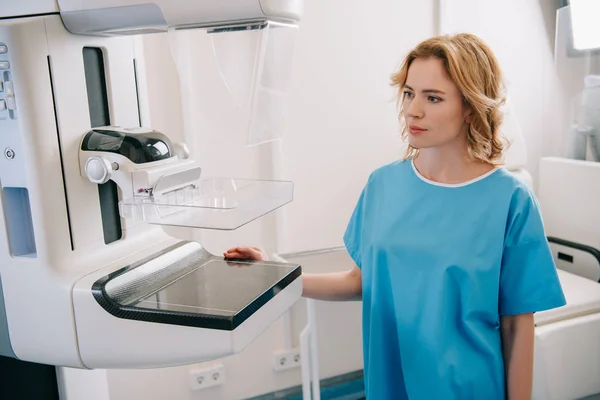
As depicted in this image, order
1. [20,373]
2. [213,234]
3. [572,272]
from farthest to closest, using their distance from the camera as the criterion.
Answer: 1. [572,272]
2. [213,234]
3. [20,373]

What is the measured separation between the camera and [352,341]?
1841 mm

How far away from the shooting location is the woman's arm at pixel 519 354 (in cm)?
122

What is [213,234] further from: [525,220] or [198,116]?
[525,220]

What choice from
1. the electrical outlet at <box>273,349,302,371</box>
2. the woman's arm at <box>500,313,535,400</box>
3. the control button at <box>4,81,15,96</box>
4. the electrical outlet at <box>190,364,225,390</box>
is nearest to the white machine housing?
the control button at <box>4,81,15,96</box>

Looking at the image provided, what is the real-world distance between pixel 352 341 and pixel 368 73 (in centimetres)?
106

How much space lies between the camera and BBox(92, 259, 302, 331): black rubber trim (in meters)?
0.83

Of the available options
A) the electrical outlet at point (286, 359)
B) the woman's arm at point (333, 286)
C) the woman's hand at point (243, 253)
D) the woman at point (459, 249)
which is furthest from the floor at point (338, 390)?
the woman's hand at point (243, 253)

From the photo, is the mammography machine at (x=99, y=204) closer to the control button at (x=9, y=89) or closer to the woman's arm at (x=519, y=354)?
the control button at (x=9, y=89)

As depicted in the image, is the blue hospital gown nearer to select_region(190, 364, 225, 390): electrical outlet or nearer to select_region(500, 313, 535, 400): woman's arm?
select_region(500, 313, 535, 400): woman's arm

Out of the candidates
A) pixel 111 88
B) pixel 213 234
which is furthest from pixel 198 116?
pixel 111 88

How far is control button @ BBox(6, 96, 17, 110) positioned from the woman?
0.50 meters

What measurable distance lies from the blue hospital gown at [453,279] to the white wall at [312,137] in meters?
0.53

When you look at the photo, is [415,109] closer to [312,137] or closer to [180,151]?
[180,151]

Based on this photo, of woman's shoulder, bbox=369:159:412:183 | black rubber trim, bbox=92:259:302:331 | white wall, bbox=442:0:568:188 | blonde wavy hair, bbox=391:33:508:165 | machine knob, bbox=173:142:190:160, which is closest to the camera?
black rubber trim, bbox=92:259:302:331
